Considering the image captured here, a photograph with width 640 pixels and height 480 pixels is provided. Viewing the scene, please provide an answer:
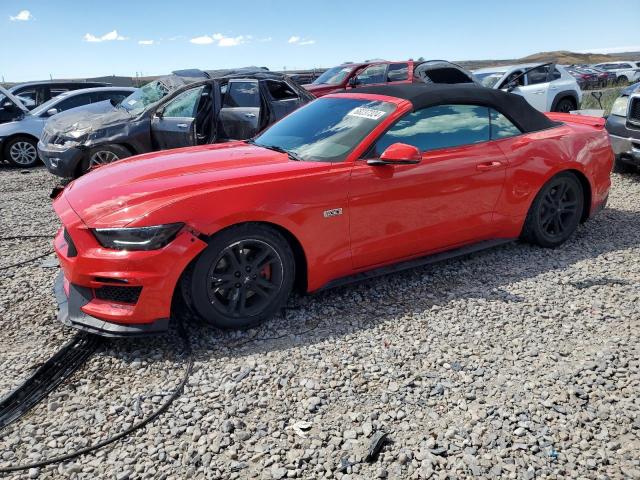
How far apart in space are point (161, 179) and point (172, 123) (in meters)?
4.40

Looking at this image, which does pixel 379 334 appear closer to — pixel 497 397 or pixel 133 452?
pixel 497 397

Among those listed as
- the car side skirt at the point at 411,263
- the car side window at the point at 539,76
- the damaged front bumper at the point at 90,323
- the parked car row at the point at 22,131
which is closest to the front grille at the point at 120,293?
the damaged front bumper at the point at 90,323

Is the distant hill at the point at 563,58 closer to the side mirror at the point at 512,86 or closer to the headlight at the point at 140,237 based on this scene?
the side mirror at the point at 512,86

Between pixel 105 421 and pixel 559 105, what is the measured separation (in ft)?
43.5

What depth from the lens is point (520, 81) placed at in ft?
43.8

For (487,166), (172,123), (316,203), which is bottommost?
(316,203)

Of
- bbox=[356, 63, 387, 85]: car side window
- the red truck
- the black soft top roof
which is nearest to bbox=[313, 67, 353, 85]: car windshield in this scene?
the red truck

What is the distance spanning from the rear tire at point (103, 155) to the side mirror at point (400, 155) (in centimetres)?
507

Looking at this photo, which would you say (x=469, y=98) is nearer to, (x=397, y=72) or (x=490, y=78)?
(x=397, y=72)

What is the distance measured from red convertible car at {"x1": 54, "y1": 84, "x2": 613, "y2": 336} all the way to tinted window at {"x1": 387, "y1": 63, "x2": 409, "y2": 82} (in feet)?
22.9

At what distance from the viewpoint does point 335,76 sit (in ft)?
43.2

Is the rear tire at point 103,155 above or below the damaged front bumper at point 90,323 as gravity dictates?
above

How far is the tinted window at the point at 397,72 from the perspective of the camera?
11453 mm

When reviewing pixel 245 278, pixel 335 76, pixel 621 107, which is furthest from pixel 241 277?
pixel 335 76
